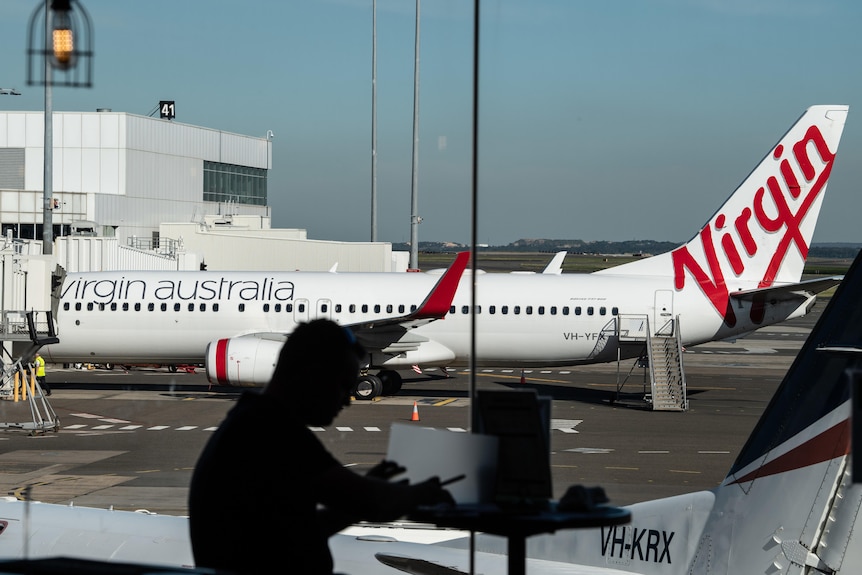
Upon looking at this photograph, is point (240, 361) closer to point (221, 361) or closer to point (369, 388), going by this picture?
point (221, 361)

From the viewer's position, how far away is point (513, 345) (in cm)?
3191

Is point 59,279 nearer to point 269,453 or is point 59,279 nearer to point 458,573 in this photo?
point 458,573

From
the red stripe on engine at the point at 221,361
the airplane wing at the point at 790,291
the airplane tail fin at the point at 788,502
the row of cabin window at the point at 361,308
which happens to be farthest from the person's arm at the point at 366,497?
the row of cabin window at the point at 361,308

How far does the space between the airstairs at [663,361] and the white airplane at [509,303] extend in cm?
6

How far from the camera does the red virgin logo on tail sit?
3014cm

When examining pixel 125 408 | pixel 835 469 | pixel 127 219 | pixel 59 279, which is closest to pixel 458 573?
pixel 835 469

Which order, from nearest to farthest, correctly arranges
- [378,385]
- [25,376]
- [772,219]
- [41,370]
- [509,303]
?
[25,376] → [772,219] → [41,370] → [378,385] → [509,303]

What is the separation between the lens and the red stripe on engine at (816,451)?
7.54 m

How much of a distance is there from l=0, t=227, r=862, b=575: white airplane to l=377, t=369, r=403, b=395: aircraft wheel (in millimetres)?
22964

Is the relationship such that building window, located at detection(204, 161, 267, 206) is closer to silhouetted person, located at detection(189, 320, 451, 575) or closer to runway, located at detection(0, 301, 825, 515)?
runway, located at detection(0, 301, 825, 515)

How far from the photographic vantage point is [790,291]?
99.6ft

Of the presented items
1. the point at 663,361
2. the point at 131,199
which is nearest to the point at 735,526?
the point at 663,361

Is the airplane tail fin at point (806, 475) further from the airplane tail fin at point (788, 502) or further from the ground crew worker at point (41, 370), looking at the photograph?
the ground crew worker at point (41, 370)

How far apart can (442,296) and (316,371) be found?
87.3 ft
